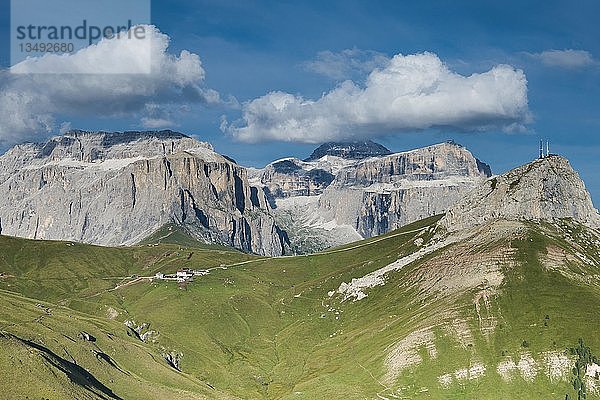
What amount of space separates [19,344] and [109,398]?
30.2 metres

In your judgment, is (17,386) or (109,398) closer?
(17,386)

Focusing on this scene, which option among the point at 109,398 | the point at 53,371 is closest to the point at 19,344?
the point at 53,371

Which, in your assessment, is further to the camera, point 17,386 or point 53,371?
point 53,371

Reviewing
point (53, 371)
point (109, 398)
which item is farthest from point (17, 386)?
point (109, 398)

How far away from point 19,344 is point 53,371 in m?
13.2

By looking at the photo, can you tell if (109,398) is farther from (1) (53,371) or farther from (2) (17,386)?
(2) (17,386)

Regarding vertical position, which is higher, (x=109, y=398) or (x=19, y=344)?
(x=19, y=344)

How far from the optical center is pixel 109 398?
19775 cm

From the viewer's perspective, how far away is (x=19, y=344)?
619 feet

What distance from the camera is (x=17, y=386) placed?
554 ft

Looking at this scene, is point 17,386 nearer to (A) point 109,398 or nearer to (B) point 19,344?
(B) point 19,344

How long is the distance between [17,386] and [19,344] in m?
22.0

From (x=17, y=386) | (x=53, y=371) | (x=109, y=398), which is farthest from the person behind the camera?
(x=109, y=398)

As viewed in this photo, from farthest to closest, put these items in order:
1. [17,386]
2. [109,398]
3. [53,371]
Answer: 1. [109,398]
2. [53,371]
3. [17,386]
